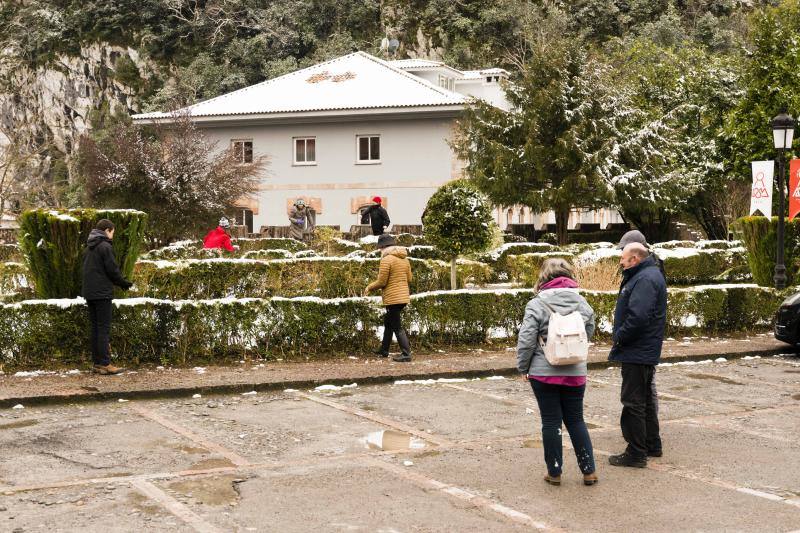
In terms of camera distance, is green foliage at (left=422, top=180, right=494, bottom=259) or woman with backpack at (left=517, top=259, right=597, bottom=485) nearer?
woman with backpack at (left=517, top=259, right=597, bottom=485)

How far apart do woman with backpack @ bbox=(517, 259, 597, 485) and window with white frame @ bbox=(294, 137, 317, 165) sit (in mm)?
37719

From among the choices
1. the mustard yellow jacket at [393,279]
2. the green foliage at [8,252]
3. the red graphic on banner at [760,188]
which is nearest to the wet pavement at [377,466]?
the mustard yellow jacket at [393,279]

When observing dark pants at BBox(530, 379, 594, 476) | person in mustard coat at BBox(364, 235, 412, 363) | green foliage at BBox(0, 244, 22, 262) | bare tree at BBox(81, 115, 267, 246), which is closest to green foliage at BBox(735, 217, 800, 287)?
person in mustard coat at BBox(364, 235, 412, 363)

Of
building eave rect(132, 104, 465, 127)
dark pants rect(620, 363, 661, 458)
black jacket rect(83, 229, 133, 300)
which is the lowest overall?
dark pants rect(620, 363, 661, 458)

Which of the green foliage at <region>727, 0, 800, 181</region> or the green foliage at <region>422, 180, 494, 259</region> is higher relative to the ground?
the green foliage at <region>727, 0, 800, 181</region>

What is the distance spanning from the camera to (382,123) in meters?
42.8

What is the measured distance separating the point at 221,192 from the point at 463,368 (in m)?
17.8

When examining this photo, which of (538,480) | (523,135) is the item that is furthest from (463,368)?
(523,135)

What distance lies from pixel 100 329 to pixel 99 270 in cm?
65

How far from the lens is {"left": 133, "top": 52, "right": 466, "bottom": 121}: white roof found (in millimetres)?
42031

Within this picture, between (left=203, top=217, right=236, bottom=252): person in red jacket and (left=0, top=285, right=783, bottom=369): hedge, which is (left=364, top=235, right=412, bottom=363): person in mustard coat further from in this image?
(left=203, top=217, right=236, bottom=252): person in red jacket

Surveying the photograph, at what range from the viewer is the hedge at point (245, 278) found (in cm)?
1605

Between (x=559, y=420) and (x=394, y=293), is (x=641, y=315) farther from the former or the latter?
(x=394, y=293)

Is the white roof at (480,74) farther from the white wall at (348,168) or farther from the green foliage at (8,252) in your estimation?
the green foliage at (8,252)
